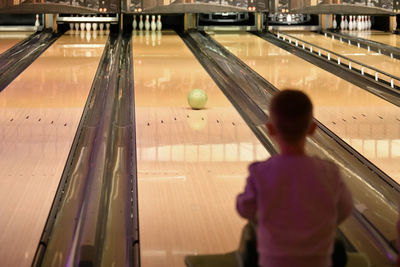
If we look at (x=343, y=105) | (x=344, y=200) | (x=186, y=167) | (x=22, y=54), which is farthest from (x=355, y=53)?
(x=344, y=200)

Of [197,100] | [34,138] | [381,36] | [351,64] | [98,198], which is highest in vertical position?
[381,36]

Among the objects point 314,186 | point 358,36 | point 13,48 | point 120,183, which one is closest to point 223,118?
point 120,183

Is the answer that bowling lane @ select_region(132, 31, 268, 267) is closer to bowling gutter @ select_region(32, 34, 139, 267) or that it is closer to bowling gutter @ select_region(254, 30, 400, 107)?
bowling gutter @ select_region(32, 34, 139, 267)

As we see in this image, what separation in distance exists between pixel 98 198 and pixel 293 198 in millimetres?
1676

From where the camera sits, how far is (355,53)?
7.59 meters

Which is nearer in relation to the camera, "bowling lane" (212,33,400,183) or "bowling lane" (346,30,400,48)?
"bowling lane" (212,33,400,183)

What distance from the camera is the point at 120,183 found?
3.15m

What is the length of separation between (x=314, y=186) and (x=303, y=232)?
0.29 feet

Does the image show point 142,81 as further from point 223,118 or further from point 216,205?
point 216,205

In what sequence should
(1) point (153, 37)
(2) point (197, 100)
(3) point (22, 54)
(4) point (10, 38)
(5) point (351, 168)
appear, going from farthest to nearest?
1. (1) point (153, 37)
2. (4) point (10, 38)
3. (3) point (22, 54)
4. (2) point (197, 100)
5. (5) point (351, 168)

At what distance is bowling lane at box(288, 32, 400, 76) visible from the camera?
662 centimetres

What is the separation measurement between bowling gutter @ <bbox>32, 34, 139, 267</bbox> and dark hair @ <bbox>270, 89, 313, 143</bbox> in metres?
1.04

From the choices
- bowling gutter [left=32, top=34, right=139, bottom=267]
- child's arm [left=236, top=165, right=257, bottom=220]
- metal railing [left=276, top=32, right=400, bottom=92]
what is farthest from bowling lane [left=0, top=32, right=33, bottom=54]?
child's arm [left=236, top=165, right=257, bottom=220]

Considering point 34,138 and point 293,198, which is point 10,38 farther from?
point 293,198
